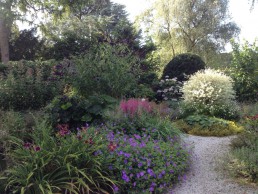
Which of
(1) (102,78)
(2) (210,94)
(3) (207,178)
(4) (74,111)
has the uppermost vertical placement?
(1) (102,78)

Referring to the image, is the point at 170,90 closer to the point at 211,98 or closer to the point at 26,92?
the point at 211,98

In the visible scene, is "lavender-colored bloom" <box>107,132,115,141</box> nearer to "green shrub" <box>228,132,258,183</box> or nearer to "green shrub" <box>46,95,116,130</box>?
"green shrub" <box>46,95,116,130</box>

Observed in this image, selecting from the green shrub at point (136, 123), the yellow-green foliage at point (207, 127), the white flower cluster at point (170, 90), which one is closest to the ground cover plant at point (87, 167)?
the green shrub at point (136, 123)

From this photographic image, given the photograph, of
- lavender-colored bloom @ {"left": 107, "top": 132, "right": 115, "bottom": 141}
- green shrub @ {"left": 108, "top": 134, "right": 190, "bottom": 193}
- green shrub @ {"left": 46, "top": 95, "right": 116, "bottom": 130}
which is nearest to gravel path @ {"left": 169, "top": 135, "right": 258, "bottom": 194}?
green shrub @ {"left": 108, "top": 134, "right": 190, "bottom": 193}

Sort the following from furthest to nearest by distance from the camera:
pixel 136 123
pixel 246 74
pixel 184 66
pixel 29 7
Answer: pixel 29 7 < pixel 184 66 < pixel 246 74 < pixel 136 123

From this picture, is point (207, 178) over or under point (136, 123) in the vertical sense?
under

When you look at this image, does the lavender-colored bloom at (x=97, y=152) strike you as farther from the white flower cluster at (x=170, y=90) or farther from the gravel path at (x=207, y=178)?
the white flower cluster at (x=170, y=90)

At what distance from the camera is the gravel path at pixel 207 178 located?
410 centimetres

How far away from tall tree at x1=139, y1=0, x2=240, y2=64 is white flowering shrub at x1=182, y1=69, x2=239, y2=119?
439 inches

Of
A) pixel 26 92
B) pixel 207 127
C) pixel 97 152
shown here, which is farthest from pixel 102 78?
pixel 97 152

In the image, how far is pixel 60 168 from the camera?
3873 millimetres

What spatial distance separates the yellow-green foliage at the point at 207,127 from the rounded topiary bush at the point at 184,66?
4.76m

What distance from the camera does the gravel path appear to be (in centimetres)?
410

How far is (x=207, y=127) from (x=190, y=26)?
1372 cm
